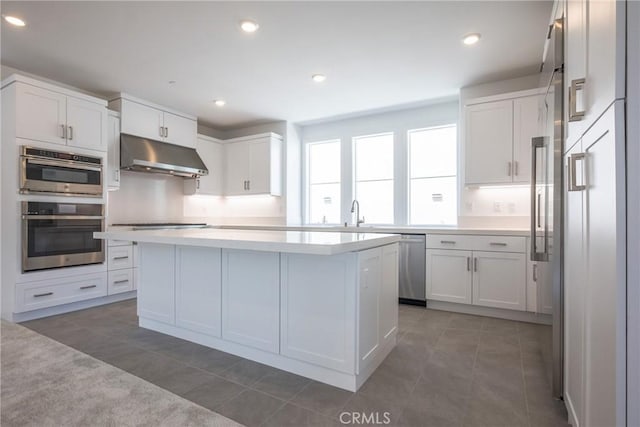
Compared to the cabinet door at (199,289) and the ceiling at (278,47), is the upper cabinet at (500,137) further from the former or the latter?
the cabinet door at (199,289)

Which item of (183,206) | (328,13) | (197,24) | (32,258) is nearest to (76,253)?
(32,258)

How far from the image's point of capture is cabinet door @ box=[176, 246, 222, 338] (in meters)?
2.40

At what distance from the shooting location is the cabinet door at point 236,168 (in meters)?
5.38

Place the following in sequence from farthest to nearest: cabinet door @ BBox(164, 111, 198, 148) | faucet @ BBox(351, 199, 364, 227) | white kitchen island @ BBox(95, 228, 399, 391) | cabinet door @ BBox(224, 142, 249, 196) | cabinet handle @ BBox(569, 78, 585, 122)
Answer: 1. cabinet door @ BBox(224, 142, 249, 196)
2. faucet @ BBox(351, 199, 364, 227)
3. cabinet door @ BBox(164, 111, 198, 148)
4. white kitchen island @ BBox(95, 228, 399, 391)
5. cabinet handle @ BBox(569, 78, 585, 122)

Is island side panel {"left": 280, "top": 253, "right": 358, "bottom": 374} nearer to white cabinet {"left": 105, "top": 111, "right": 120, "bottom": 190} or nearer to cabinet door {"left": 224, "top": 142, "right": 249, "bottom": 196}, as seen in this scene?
white cabinet {"left": 105, "top": 111, "right": 120, "bottom": 190}

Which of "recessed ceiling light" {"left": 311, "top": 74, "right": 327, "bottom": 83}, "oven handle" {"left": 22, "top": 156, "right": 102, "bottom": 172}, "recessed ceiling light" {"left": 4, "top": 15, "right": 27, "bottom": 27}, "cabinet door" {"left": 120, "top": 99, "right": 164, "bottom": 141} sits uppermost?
"recessed ceiling light" {"left": 4, "top": 15, "right": 27, "bottom": 27}

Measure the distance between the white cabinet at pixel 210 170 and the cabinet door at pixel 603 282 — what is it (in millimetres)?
4961

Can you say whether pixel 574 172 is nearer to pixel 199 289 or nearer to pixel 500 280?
pixel 500 280

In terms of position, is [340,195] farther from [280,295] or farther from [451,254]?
[280,295]

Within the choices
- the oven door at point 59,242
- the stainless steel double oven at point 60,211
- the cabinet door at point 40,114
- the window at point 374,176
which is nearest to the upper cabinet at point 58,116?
the cabinet door at point 40,114

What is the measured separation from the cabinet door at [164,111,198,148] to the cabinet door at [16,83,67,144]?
51.4 inches

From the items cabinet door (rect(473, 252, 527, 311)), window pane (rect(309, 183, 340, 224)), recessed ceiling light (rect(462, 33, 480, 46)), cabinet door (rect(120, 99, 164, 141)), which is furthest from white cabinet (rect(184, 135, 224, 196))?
cabinet door (rect(473, 252, 527, 311))

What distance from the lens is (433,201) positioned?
4.43 meters

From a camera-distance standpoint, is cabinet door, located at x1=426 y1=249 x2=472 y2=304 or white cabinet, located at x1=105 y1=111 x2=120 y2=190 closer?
cabinet door, located at x1=426 y1=249 x2=472 y2=304
